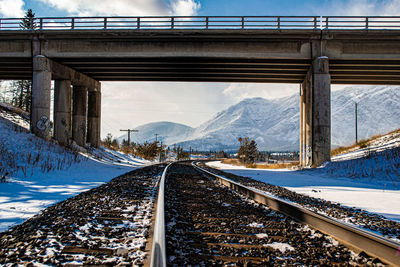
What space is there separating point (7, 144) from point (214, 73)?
52.8 feet

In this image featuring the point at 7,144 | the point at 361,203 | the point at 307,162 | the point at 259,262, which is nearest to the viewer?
the point at 259,262

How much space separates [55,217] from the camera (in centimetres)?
480

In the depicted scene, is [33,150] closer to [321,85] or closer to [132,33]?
[132,33]

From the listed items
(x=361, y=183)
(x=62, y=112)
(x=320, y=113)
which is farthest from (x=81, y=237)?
(x=62, y=112)

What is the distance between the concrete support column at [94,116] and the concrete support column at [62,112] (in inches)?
200

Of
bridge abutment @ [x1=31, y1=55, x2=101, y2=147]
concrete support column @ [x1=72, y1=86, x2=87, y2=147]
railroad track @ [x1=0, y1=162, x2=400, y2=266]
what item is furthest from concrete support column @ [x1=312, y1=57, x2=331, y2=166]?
concrete support column @ [x1=72, y1=86, x2=87, y2=147]

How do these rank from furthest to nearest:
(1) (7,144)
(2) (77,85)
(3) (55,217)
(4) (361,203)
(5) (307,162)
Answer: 1. (2) (77,85)
2. (5) (307,162)
3. (1) (7,144)
4. (4) (361,203)
5. (3) (55,217)

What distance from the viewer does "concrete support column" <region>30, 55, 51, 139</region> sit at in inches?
807

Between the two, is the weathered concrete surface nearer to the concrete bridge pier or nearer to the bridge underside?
the bridge underside

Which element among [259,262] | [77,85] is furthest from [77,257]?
[77,85]

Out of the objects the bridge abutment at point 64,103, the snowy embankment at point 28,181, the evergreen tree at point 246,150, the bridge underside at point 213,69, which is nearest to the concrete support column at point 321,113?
the bridge underside at point 213,69

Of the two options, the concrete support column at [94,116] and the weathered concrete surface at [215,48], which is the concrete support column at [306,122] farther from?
the concrete support column at [94,116]

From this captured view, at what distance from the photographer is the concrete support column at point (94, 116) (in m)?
29.0

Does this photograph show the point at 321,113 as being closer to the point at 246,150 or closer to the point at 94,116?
the point at 94,116
